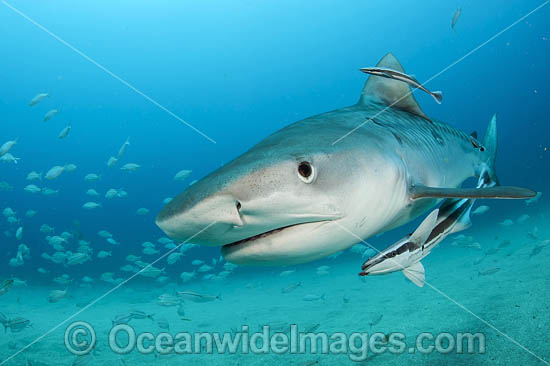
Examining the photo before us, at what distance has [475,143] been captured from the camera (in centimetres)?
341

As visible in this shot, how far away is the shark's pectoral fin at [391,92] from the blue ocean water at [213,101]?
6458 mm

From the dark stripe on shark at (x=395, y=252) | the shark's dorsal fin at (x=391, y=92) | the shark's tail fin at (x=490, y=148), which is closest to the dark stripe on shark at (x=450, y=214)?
the dark stripe on shark at (x=395, y=252)

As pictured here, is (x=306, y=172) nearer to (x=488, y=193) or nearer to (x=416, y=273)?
(x=488, y=193)

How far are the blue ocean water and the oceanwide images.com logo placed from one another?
1.65 metres

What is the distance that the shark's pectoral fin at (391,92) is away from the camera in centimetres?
326

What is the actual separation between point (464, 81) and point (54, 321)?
68532mm

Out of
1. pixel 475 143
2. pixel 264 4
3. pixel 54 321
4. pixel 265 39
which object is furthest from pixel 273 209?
pixel 265 39

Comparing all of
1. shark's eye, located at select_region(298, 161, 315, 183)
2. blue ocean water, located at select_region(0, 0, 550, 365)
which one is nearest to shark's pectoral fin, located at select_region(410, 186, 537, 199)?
shark's eye, located at select_region(298, 161, 315, 183)

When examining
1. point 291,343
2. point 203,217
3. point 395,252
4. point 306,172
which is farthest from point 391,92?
point 291,343

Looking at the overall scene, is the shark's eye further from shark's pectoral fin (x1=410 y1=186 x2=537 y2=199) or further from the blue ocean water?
the blue ocean water

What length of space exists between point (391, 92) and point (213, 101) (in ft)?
192

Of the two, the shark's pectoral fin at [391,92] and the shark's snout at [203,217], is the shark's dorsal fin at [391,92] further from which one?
the shark's snout at [203,217]

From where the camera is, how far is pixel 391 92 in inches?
131

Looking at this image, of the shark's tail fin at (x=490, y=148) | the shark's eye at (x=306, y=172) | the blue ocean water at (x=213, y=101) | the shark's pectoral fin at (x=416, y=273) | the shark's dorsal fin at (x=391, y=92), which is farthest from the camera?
the blue ocean water at (x=213, y=101)
